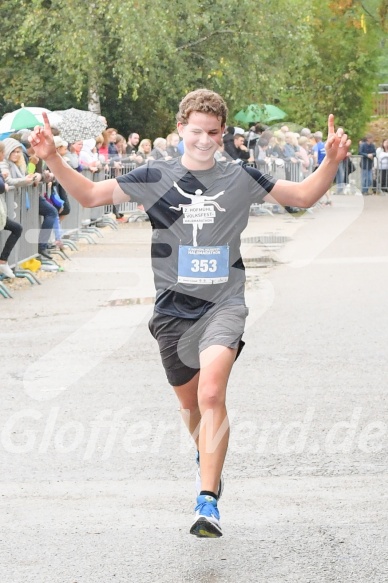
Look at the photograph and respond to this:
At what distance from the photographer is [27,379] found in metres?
9.23

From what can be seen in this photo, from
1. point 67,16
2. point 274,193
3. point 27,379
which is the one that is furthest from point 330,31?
point 274,193

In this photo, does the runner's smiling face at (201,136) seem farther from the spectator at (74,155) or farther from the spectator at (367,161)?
the spectator at (367,161)

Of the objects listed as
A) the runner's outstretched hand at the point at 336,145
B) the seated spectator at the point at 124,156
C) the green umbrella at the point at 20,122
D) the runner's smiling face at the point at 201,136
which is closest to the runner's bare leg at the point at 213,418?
the runner's smiling face at the point at 201,136

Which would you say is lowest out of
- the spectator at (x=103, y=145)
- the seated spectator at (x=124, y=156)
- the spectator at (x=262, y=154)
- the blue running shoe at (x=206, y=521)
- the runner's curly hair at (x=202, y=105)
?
the spectator at (x=262, y=154)

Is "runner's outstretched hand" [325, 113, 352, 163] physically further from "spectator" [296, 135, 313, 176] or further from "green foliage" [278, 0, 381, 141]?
"green foliage" [278, 0, 381, 141]

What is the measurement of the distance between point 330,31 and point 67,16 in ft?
58.1

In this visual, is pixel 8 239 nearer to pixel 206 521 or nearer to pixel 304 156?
pixel 206 521

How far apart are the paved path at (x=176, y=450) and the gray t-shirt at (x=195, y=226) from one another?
3.01 feet

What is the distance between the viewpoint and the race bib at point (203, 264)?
5.53 meters

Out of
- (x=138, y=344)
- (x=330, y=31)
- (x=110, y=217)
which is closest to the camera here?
(x=138, y=344)

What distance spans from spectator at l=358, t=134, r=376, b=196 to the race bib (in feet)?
104

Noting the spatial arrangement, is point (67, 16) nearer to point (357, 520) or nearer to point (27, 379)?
point (27, 379)

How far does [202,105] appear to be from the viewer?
554 centimetres

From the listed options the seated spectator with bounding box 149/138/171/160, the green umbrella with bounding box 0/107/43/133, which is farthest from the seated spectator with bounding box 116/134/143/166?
the green umbrella with bounding box 0/107/43/133
